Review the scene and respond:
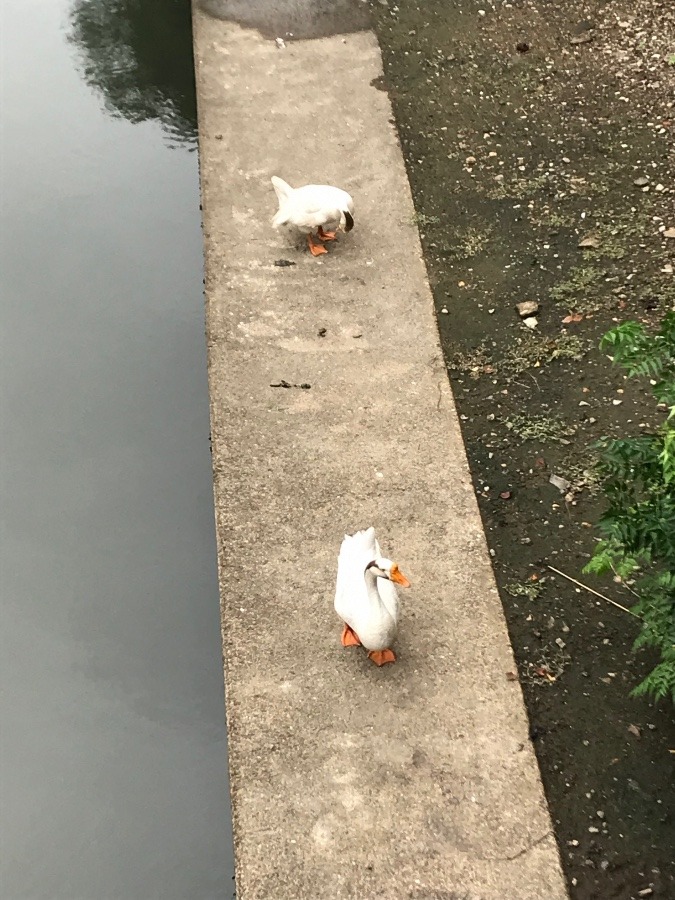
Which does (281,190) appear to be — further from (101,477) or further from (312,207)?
(101,477)

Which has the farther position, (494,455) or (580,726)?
(494,455)

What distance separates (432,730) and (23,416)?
280 cm

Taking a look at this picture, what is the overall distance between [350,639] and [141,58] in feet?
17.5

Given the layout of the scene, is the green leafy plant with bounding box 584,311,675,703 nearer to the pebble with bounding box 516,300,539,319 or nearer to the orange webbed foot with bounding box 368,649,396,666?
the orange webbed foot with bounding box 368,649,396,666

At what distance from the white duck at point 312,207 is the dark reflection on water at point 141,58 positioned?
64.0 inches

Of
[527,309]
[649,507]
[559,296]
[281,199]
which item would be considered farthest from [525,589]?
[281,199]

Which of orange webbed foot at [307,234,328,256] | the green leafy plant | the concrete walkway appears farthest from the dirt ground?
orange webbed foot at [307,234,328,256]

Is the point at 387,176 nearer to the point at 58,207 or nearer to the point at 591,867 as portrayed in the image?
the point at 58,207

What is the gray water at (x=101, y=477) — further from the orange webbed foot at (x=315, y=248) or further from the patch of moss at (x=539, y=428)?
the patch of moss at (x=539, y=428)

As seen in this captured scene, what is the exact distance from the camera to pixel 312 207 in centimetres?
557

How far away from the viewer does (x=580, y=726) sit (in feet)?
12.4

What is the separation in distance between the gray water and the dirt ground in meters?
1.31

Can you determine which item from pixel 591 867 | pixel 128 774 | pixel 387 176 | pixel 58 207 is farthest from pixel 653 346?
pixel 58 207

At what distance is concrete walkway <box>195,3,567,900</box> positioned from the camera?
350 cm
